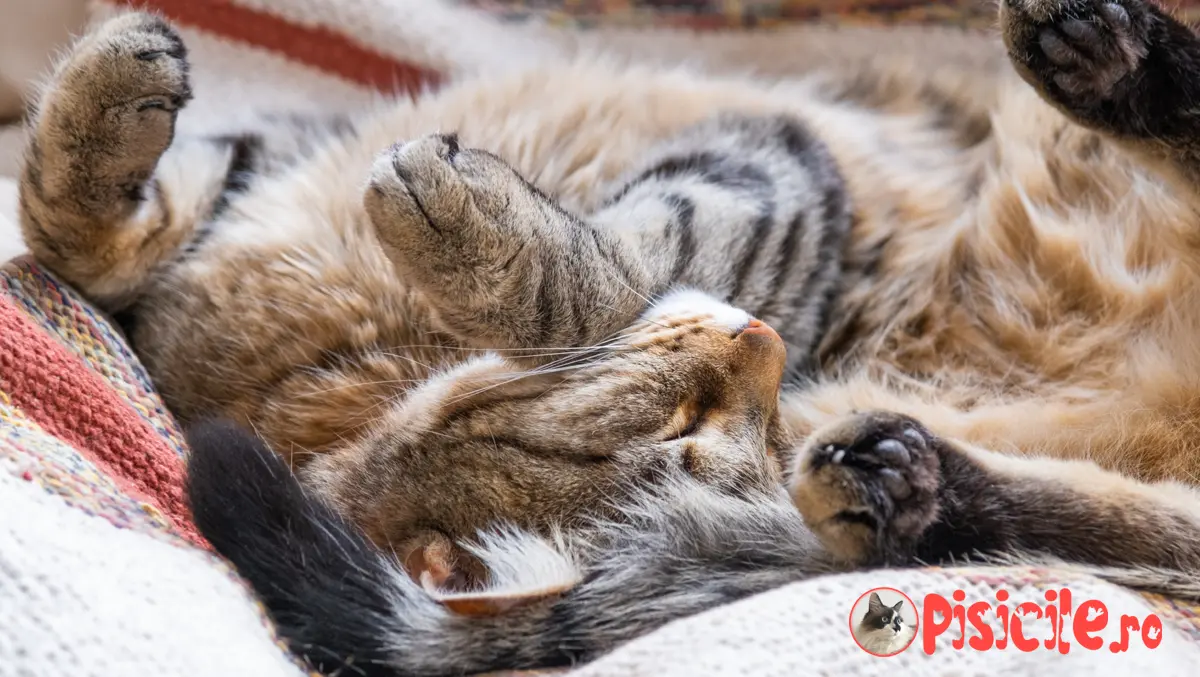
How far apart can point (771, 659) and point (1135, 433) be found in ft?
2.03

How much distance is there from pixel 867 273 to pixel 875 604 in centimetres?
65

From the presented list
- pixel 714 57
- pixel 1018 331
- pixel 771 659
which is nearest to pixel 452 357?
pixel 771 659

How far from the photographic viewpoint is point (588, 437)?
869 mm

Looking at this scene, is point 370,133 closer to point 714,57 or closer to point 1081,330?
point 714,57

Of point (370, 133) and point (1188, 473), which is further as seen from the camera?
point (370, 133)

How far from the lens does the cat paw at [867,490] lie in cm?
71

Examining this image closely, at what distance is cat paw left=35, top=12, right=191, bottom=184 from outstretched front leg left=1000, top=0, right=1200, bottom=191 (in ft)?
2.90

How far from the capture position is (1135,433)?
984 mm

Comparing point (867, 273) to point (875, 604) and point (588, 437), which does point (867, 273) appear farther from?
point (875, 604)

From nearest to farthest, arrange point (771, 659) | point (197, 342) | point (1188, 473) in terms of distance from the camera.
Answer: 1. point (771, 659)
2. point (1188, 473)
3. point (197, 342)

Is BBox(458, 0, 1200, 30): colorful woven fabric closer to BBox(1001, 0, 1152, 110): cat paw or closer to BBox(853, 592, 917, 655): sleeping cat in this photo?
BBox(1001, 0, 1152, 110): cat paw

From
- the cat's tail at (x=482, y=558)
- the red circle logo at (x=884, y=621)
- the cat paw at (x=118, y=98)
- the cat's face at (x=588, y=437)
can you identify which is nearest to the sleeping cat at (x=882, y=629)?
the red circle logo at (x=884, y=621)

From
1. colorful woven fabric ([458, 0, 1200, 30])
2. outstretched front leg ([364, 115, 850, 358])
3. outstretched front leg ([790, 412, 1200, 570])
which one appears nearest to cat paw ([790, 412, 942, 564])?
outstretched front leg ([790, 412, 1200, 570])

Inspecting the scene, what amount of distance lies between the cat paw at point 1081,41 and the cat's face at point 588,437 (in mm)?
392
